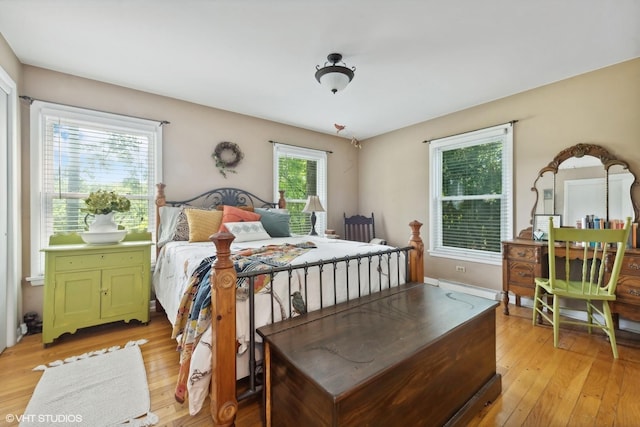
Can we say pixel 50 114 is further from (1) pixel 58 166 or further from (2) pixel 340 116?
(2) pixel 340 116

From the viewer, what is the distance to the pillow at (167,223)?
288cm

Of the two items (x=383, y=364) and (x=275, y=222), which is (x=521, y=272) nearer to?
(x=383, y=364)

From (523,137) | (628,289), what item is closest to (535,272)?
(628,289)

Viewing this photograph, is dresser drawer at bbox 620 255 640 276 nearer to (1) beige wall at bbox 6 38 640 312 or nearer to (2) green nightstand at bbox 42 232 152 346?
(1) beige wall at bbox 6 38 640 312

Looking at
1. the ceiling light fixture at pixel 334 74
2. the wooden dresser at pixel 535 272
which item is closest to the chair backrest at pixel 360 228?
the wooden dresser at pixel 535 272

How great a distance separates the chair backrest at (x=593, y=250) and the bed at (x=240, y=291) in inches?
46.1

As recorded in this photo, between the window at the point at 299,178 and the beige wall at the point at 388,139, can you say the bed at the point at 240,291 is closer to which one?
the beige wall at the point at 388,139

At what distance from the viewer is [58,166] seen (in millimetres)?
2648

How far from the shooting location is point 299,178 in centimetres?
446

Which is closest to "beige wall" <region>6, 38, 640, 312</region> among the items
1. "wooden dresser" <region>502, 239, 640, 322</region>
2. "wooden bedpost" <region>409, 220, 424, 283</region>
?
"wooden dresser" <region>502, 239, 640, 322</region>

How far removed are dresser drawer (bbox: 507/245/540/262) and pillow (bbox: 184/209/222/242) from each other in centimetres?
315

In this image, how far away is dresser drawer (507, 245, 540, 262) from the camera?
273 cm

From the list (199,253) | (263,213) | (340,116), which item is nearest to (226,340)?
(199,253)

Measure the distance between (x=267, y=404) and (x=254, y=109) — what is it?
3.29 m
